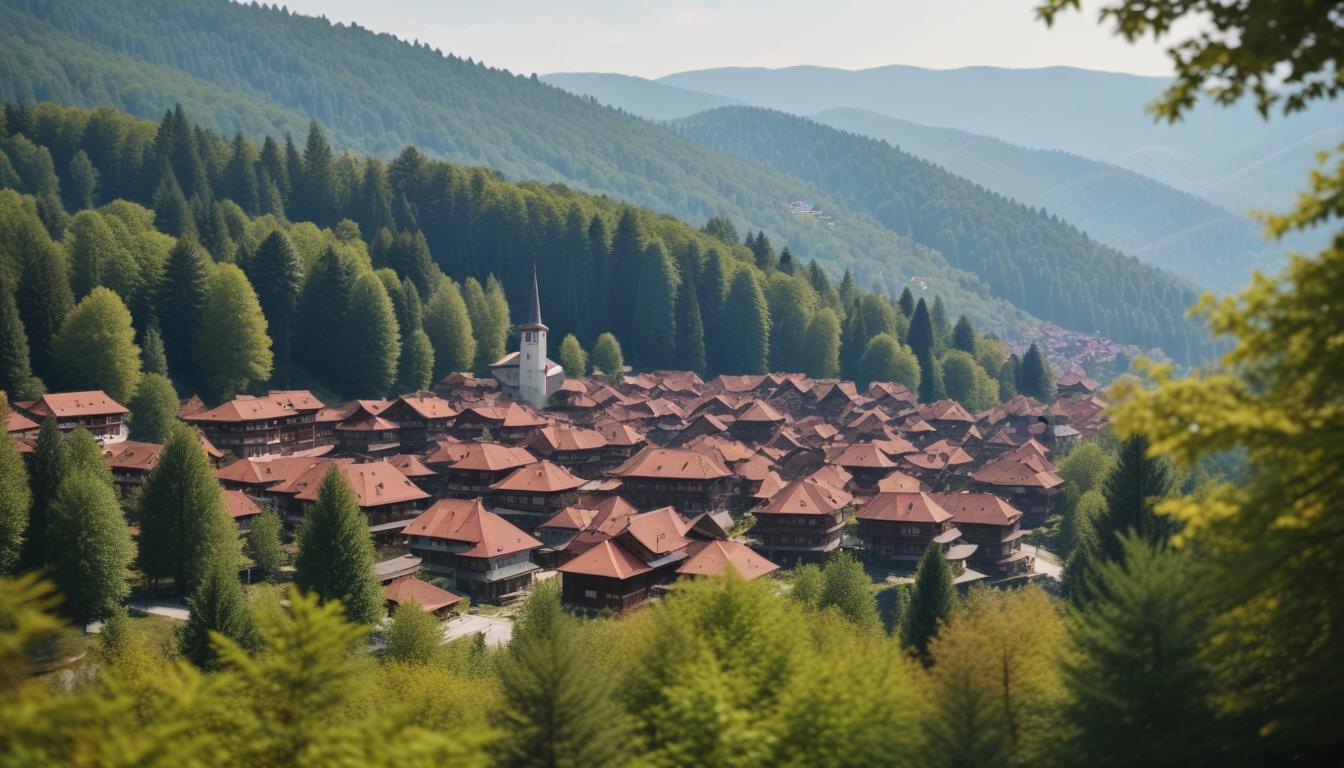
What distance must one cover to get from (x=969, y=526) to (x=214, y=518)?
Result: 58191mm

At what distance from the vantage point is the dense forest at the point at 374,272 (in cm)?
11144

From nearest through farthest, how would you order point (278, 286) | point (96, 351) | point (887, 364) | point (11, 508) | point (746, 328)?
point (11, 508) < point (96, 351) < point (278, 286) < point (887, 364) < point (746, 328)

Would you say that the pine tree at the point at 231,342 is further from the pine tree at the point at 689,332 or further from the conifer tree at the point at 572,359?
the pine tree at the point at 689,332

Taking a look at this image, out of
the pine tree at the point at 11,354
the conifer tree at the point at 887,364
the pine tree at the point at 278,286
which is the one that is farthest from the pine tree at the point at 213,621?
the conifer tree at the point at 887,364

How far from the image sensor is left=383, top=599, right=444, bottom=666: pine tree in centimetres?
5075

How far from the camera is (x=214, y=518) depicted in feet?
220

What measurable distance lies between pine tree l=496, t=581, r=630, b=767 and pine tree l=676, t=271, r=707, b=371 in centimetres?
14004

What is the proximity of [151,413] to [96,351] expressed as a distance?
28.9ft

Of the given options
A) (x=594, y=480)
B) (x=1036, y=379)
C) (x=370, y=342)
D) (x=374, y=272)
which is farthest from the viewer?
(x=1036, y=379)

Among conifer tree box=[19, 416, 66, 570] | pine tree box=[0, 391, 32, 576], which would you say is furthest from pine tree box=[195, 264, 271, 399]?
pine tree box=[0, 391, 32, 576]

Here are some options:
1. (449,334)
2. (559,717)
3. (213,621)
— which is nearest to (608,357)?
(449,334)

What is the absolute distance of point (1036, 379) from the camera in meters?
177

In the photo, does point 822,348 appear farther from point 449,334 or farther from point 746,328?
point 449,334

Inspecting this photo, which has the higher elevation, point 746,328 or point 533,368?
point 746,328
